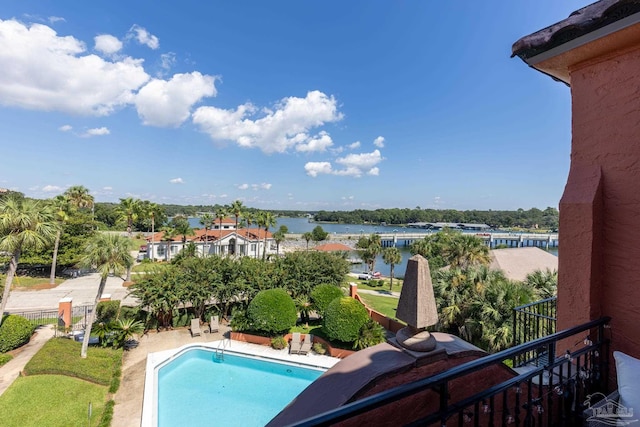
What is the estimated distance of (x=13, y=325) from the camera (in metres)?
13.4

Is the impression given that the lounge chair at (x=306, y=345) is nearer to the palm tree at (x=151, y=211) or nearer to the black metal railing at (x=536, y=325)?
the black metal railing at (x=536, y=325)

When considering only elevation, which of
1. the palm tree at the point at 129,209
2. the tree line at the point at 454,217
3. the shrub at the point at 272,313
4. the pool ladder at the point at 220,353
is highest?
the tree line at the point at 454,217

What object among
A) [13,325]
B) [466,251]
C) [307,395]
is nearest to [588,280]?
[307,395]

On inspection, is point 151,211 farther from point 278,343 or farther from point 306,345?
point 306,345

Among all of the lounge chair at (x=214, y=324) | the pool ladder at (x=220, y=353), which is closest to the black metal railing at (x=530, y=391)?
the pool ladder at (x=220, y=353)

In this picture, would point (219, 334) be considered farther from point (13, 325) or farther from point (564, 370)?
point (564, 370)

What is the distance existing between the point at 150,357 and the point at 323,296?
8.76 metres

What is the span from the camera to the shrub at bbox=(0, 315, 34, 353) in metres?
12.9

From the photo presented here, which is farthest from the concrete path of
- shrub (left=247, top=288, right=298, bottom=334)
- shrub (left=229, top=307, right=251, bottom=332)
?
shrub (left=247, top=288, right=298, bottom=334)

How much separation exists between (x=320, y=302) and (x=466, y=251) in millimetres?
11841

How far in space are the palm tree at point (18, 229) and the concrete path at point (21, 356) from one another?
187 cm

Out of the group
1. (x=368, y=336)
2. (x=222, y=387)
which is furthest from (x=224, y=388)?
(x=368, y=336)

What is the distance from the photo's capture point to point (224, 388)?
12.5 meters

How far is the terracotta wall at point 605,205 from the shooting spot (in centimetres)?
282
